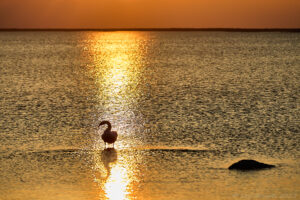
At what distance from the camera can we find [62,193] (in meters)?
13.9

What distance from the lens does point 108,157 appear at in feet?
57.3

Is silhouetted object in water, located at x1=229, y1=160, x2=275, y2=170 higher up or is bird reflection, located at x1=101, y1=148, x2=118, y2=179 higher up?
silhouetted object in water, located at x1=229, y1=160, x2=275, y2=170

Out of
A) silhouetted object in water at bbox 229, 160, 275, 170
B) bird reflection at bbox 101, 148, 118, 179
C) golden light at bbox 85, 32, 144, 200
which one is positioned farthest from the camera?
bird reflection at bbox 101, 148, 118, 179

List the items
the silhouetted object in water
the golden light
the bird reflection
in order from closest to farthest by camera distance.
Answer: the golden light → the silhouetted object in water → the bird reflection

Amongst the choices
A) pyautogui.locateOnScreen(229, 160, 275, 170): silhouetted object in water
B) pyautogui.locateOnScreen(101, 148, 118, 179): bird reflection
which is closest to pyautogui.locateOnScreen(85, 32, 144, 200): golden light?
pyautogui.locateOnScreen(101, 148, 118, 179): bird reflection

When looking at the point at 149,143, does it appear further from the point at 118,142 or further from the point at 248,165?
the point at 248,165

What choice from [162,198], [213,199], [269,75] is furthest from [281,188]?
[269,75]

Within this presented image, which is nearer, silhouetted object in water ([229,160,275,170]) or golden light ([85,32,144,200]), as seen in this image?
golden light ([85,32,144,200])

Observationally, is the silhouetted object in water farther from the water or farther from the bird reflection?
the bird reflection

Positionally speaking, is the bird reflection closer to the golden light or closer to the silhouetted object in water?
the golden light

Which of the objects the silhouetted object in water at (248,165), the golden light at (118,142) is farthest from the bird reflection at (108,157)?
the silhouetted object in water at (248,165)

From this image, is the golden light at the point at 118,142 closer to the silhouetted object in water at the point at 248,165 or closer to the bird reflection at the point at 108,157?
the bird reflection at the point at 108,157

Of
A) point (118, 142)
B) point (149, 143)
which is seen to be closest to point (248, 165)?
point (149, 143)

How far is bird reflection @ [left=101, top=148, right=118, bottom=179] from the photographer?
16583 millimetres
